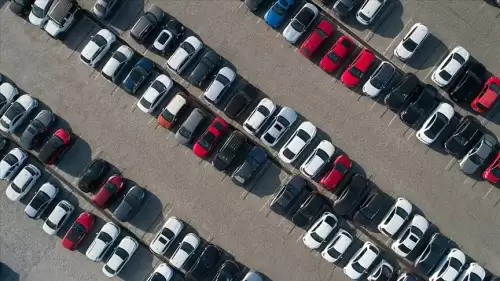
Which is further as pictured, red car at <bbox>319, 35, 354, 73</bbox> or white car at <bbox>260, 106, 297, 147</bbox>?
white car at <bbox>260, 106, 297, 147</bbox>

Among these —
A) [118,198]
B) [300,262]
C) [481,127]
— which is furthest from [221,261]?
[481,127]

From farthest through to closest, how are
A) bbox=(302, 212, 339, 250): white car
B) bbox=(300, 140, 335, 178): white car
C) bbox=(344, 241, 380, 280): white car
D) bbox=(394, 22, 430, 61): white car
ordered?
bbox=(300, 140, 335, 178): white car < bbox=(302, 212, 339, 250): white car < bbox=(394, 22, 430, 61): white car < bbox=(344, 241, 380, 280): white car

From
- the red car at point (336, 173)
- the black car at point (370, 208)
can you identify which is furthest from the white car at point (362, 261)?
the red car at point (336, 173)

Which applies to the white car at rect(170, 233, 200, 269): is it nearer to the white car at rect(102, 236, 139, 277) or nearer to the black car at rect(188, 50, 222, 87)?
the white car at rect(102, 236, 139, 277)

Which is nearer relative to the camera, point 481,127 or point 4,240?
point 481,127

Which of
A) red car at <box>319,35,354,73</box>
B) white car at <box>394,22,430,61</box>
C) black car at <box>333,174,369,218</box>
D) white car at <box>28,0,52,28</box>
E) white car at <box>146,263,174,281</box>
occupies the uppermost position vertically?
white car at <box>394,22,430,61</box>

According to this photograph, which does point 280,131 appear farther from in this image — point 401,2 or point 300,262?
point 401,2

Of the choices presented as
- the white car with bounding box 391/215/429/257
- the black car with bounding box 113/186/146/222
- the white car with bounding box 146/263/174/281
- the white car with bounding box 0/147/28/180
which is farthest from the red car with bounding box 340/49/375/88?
the white car with bounding box 0/147/28/180
